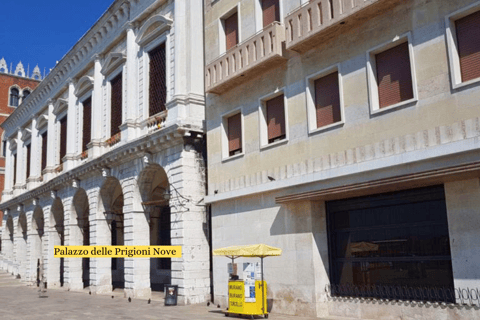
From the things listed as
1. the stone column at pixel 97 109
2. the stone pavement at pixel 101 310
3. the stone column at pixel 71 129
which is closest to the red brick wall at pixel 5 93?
the stone column at pixel 71 129

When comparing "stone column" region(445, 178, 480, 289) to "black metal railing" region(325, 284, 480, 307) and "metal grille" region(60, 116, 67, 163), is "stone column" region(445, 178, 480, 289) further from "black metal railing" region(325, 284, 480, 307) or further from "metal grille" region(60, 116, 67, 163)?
"metal grille" region(60, 116, 67, 163)

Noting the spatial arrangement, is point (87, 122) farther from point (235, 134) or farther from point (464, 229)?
point (464, 229)

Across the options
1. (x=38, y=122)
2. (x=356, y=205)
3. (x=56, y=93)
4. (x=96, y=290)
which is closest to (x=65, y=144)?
(x=56, y=93)

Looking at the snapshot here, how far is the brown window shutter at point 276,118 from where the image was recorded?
17.6m

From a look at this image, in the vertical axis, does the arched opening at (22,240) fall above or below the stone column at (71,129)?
below

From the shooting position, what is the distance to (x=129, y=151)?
80.9 ft

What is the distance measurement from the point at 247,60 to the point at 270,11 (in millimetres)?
1947

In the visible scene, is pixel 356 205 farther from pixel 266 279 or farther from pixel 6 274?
pixel 6 274

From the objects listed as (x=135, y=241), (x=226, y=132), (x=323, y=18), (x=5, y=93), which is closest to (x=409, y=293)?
(x=323, y=18)

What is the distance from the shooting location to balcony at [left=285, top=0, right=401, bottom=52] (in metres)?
14.0

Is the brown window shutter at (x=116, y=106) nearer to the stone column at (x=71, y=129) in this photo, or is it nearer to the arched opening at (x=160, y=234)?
the arched opening at (x=160, y=234)

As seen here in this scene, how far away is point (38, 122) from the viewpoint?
41.6 metres

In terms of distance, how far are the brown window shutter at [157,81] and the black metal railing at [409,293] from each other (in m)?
12.9

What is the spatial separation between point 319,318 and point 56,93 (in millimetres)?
28807
